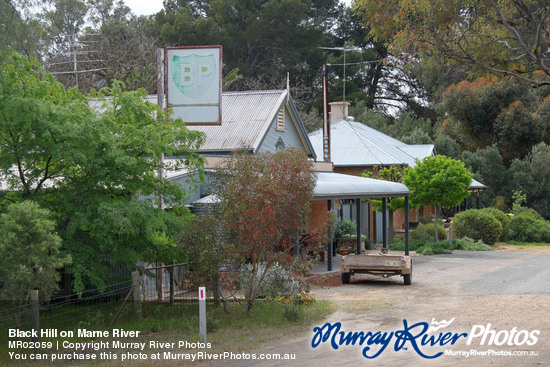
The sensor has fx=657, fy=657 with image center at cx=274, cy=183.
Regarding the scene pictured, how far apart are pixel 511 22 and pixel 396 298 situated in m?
6.90

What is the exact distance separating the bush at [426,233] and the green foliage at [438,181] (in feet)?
9.44

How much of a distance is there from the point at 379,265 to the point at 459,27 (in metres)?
6.97

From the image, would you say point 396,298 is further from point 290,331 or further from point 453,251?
point 453,251

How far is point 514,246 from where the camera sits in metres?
33.1

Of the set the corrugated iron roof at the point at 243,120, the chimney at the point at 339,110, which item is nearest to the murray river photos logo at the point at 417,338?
the corrugated iron roof at the point at 243,120

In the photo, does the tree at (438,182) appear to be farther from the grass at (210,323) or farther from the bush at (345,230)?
the grass at (210,323)

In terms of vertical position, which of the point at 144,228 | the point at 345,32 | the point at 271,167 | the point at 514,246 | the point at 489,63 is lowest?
the point at 514,246

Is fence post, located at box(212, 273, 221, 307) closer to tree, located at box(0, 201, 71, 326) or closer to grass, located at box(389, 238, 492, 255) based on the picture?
tree, located at box(0, 201, 71, 326)

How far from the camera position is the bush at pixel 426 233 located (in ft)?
102

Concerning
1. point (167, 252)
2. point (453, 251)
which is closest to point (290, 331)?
point (167, 252)

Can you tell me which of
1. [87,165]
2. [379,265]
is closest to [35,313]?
[87,165]

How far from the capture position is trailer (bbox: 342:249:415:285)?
18219mm

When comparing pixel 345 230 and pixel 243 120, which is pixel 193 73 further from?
pixel 345 230

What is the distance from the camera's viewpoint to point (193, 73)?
16.6m
